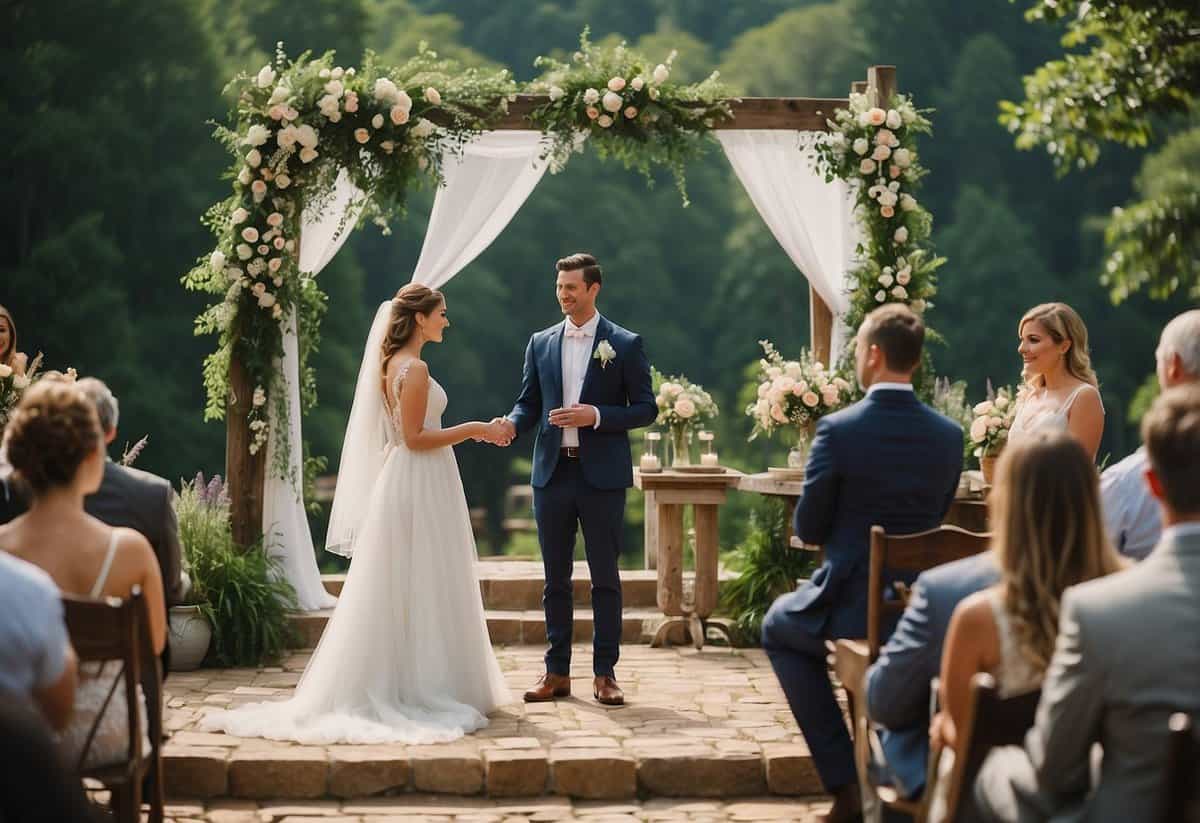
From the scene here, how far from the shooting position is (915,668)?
3516 mm

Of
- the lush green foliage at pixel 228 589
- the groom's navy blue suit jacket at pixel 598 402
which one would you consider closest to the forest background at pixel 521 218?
the lush green foliage at pixel 228 589

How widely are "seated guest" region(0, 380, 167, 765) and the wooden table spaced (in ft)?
14.1

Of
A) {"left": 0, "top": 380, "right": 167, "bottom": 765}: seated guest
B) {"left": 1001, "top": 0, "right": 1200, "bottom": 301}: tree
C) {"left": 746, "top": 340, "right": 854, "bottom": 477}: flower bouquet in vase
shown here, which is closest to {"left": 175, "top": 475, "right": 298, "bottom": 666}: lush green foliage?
{"left": 746, "top": 340, "right": 854, "bottom": 477}: flower bouquet in vase

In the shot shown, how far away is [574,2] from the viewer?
130 feet

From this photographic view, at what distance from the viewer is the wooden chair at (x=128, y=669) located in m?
3.50

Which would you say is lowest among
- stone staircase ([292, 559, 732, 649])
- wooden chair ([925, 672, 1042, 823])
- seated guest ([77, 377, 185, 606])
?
stone staircase ([292, 559, 732, 649])

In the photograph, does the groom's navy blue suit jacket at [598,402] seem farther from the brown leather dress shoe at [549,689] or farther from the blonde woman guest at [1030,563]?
the blonde woman guest at [1030,563]

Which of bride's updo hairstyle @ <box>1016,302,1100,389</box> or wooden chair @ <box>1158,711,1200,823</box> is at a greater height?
bride's updo hairstyle @ <box>1016,302,1100,389</box>

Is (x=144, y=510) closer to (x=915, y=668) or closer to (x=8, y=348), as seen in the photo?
(x=915, y=668)

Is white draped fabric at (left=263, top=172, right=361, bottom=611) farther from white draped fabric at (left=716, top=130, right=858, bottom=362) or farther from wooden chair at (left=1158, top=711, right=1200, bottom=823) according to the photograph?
wooden chair at (left=1158, top=711, right=1200, bottom=823)

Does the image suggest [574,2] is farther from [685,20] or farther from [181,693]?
[181,693]

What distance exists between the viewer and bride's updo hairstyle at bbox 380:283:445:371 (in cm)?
615

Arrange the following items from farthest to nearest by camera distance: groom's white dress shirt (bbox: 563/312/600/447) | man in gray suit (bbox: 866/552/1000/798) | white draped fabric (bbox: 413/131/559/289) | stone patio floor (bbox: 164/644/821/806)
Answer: white draped fabric (bbox: 413/131/559/289) < groom's white dress shirt (bbox: 563/312/600/447) < stone patio floor (bbox: 164/644/821/806) < man in gray suit (bbox: 866/552/1000/798)

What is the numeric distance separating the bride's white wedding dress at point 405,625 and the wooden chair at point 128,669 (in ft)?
5.61
